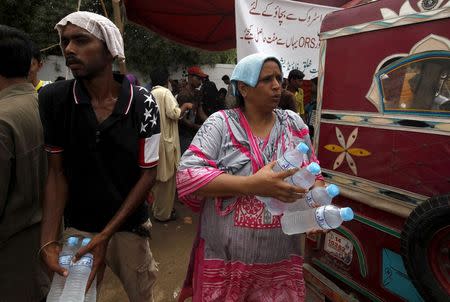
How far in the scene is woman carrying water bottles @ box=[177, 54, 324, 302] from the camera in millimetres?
1509

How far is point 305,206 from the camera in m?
1.50

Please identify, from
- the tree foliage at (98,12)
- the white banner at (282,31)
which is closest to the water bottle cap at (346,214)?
the white banner at (282,31)

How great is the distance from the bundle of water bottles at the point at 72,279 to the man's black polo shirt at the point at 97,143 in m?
0.16

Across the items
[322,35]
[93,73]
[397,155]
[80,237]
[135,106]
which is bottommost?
[80,237]

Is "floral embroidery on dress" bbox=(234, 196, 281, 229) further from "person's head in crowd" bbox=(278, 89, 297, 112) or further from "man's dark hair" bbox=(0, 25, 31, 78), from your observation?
"person's head in crowd" bbox=(278, 89, 297, 112)

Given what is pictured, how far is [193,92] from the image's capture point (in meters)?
5.16

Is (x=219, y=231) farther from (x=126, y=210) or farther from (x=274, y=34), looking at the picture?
(x=274, y=34)

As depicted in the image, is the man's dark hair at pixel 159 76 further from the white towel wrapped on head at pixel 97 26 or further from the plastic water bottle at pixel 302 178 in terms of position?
the plastic water bottle at pixel 302 178

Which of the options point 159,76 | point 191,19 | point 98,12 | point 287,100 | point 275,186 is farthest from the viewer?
point 98,12

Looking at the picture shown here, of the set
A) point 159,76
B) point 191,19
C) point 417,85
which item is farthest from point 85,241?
point 191,19

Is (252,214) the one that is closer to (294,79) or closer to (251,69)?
(251,69)

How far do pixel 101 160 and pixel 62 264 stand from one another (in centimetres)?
52

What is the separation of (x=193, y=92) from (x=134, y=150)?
3.61 m

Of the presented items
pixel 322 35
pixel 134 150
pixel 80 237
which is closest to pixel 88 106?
pixel 134 150
